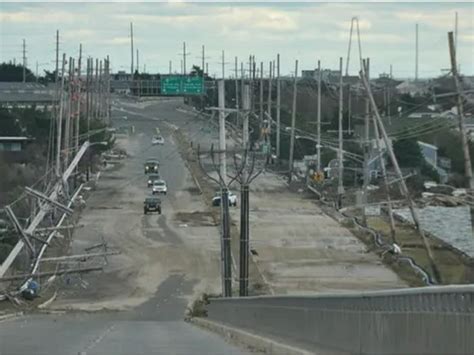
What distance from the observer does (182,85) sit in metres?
94.2

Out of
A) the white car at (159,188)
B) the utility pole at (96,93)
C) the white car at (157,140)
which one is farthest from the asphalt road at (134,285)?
the utility pole at (96,93)

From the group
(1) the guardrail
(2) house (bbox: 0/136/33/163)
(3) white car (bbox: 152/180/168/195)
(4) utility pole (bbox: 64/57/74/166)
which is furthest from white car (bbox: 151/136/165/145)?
(1) the guardrail

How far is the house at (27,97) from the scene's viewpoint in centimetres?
13212

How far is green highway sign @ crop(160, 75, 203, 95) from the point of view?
3679 inches

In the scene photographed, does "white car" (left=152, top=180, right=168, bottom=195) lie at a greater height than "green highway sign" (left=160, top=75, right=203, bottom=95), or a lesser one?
lesser

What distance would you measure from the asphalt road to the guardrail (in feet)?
4.46

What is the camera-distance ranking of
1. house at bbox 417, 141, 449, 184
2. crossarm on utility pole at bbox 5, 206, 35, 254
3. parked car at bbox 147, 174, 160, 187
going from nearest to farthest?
crossarm on utility pole at bbox 5, 206, 35, 254 → house at bbox 417, 141, 449, 184 → parked car at bbox 147, 174, 160, 187

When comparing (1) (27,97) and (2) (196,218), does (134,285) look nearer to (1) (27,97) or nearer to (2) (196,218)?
(2) (196,218)

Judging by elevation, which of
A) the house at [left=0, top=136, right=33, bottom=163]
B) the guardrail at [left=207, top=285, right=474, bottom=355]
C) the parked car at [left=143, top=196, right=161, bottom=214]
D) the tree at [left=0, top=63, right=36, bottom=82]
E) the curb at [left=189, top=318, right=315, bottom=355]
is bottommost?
the parked car at [left=143, top=196, right=161, bottom=214]

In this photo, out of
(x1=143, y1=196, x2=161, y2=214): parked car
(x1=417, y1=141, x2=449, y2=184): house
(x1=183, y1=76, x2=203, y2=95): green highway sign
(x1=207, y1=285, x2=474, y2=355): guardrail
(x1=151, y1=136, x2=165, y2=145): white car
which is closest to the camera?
(x1=207, y1=285, x2=474, y2=355): guardrail

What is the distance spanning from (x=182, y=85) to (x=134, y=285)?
3967 cm

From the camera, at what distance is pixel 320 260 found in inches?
2411

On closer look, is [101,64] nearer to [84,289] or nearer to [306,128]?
[306,128]

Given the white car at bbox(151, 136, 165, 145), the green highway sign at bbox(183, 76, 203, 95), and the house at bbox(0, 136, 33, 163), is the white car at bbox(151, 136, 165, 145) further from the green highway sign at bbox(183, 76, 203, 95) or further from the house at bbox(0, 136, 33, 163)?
the green highway sign at bbox(183, 76, 203, 95)
